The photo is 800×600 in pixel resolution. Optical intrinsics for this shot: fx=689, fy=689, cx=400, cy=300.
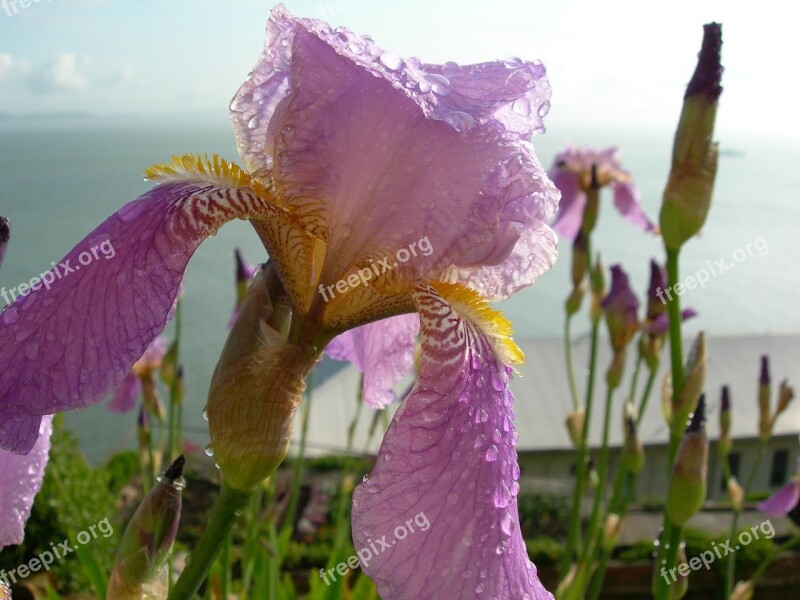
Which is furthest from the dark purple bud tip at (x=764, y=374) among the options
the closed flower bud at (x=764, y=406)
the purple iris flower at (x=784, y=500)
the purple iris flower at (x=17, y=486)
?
the purple iris flower at (x=17, y=486)

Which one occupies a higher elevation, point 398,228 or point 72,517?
point 398,228

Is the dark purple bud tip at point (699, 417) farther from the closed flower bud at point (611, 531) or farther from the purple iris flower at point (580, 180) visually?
the purple iris flower at point (580, 180)

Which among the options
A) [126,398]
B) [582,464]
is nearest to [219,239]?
[126,398]

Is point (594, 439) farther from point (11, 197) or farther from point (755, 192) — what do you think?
point (11, 197)

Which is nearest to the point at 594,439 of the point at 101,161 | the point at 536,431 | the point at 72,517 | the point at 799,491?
the point at 536,431

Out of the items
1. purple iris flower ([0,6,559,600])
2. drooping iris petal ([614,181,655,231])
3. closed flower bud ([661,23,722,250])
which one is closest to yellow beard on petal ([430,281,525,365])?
purple iris flower ([0,6,559,600])

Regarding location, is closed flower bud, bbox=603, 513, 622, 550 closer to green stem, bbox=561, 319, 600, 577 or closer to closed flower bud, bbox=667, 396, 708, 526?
green stem, bbox=561, 319, 600, 577
